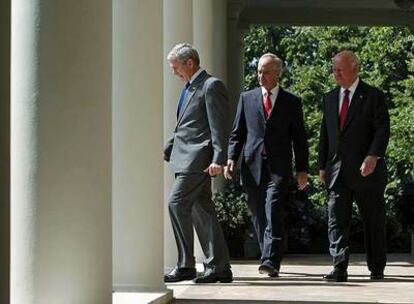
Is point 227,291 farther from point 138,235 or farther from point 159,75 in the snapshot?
point 159,75

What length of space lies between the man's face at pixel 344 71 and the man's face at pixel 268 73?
0.55 meters

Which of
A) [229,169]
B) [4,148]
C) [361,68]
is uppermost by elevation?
[361,68]

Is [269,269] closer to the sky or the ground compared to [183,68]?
closer to the ground

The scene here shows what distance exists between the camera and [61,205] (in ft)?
14.3

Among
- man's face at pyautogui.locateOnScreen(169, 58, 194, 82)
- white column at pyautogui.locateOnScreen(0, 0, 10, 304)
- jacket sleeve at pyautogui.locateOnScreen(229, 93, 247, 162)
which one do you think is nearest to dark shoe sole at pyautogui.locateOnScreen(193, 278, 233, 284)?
jacket sleeve at pyautogui.locateOnScreen(229, 93, 247, 162)

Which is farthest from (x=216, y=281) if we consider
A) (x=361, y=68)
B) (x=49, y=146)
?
(x=361, y=68)

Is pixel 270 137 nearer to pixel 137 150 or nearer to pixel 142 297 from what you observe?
pixel 137 150

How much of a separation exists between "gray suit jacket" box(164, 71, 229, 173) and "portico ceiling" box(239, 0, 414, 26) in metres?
12.6

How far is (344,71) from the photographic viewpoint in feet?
28.5

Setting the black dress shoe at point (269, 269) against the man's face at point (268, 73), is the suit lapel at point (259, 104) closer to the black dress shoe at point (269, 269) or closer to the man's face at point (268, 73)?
the man's face at point (268, 73)

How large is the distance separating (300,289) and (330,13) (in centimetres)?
1436

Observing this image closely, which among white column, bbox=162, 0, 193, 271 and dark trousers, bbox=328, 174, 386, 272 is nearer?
dark trousers, bbox=328, 174, 386, 272

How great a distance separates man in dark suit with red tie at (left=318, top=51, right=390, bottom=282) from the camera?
8.52 metres

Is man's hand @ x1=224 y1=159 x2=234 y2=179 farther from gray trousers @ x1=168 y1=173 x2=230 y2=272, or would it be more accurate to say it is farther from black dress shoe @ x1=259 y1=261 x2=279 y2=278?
black dress shoe @ x1=259 y1=261 x2=279 y2=278
